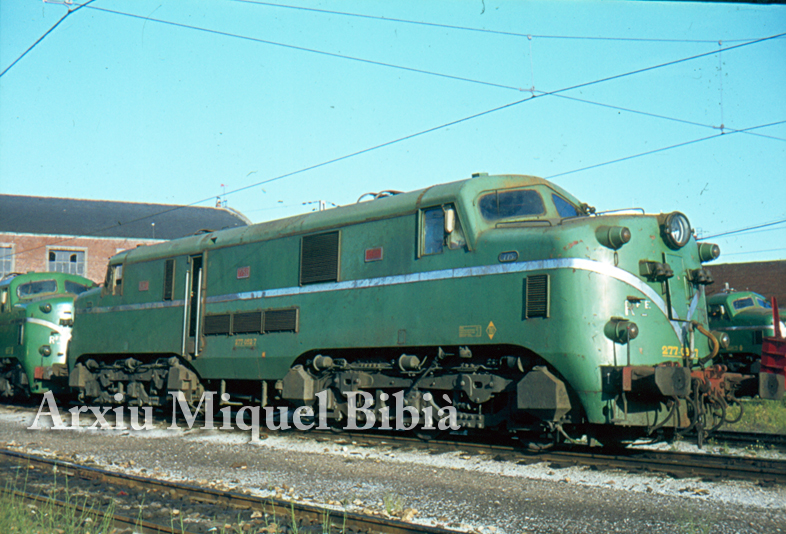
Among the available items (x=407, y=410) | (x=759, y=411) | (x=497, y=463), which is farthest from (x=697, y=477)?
(x=759, y=411)

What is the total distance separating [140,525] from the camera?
18.0ft

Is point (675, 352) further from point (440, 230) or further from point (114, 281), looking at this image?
point (114, 281)

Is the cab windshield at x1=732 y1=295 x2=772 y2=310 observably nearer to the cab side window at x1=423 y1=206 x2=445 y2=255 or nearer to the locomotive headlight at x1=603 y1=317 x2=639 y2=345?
the locomotive headlight at x1=603 y1=317 x2=639 y2=345

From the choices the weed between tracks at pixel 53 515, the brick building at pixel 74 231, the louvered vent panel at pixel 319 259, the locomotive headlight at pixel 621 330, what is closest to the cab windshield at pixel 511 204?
the locomotive headlight at pixel 621 330

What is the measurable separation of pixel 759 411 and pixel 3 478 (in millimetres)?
12331

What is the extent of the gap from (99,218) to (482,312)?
44.3m

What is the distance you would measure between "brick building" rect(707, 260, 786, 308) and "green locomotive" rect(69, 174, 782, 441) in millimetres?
35351

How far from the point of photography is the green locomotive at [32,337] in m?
15.8

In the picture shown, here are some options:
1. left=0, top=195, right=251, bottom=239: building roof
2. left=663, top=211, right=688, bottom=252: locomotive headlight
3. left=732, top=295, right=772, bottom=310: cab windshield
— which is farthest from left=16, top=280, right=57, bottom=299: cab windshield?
left=0, top=195, right=251, bottom=239: building roof

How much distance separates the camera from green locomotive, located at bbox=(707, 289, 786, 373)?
18844 mm

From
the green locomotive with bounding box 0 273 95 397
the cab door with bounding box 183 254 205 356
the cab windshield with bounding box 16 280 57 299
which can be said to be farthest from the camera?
the cab windshield with bounding box 16 280 57 299

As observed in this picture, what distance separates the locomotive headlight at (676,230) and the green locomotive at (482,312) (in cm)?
2

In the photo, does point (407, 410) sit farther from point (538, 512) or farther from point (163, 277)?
point (163, 277)

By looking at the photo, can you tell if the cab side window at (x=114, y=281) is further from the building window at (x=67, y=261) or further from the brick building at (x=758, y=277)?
the brick building at (x=758, y=277)
